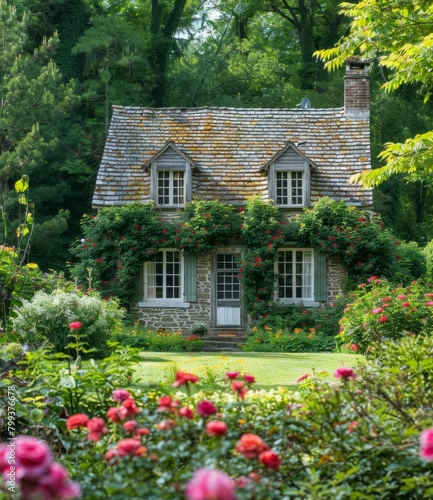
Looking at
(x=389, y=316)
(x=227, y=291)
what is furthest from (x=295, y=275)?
(x=389, y=316)

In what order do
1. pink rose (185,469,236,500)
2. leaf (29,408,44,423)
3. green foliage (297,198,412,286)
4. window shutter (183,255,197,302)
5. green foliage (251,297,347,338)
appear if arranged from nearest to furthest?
pink rose (185,469,236,500) < leaf (29,408,44,423) < green foliage (251,297,347,338) < green foliage (297,198,412,286) < window shutter (183,255,197,302)

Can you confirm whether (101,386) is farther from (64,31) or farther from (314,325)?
(64,31)

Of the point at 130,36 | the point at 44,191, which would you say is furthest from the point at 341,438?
the point at 130,36

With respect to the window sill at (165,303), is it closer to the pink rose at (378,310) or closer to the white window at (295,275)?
the white window at (295,275)

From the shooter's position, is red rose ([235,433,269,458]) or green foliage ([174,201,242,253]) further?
green foliage ([174,201,242,253])

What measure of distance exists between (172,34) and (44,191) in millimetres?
10793

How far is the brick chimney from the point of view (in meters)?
23.4

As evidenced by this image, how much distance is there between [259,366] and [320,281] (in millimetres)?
8404

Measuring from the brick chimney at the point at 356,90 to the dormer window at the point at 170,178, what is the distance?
5184mm

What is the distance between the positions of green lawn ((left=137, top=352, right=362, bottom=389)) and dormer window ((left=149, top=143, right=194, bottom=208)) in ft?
22.3

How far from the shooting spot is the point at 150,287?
21797 mm

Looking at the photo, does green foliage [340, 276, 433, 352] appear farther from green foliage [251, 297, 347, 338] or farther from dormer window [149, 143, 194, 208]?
dormer window [149, 143, 194, 208]

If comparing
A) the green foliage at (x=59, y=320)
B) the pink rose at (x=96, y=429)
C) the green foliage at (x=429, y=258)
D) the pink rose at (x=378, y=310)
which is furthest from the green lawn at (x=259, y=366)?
the green foliage at (x=429, y=258)

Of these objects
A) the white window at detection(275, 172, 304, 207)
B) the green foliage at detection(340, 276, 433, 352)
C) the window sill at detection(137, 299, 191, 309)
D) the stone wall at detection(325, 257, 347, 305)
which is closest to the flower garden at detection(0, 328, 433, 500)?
the green foliage at detection(340, 276, 433, 352)
